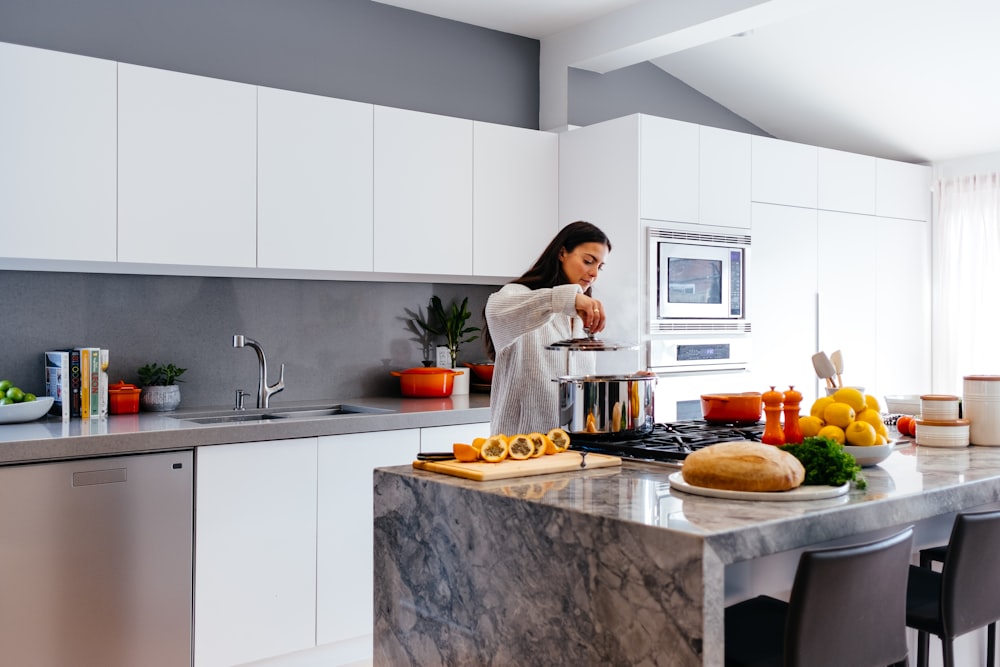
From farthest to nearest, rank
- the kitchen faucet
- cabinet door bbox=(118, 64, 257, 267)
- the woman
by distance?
the kitchen faucet, cabinet door bbox=(118, 64, 257, 267), the woman

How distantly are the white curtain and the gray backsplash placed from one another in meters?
2.89

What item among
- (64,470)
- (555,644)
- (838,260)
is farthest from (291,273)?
(838,260)

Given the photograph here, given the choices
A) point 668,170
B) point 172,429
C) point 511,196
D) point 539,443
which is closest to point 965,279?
point 668,170

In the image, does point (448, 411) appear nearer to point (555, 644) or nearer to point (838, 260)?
point (555, 644)

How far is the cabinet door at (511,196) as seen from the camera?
4117mm

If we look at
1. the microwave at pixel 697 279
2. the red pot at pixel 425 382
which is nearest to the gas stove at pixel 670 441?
the microwave at pixel 697 279

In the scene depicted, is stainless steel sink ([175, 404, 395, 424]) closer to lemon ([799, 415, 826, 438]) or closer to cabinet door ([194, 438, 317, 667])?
cabinet door ([194, 438, 317, 667])

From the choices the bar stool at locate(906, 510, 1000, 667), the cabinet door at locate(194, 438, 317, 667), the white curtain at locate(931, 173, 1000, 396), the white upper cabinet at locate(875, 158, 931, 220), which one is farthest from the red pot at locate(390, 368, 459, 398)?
the white curtain at locate(931, 173, 1000, 396)

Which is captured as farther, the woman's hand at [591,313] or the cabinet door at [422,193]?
the cabinet door at [422,193]

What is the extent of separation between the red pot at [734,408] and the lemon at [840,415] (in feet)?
1.74

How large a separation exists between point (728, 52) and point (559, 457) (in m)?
3.42

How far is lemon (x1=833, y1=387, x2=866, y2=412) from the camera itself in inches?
82.7

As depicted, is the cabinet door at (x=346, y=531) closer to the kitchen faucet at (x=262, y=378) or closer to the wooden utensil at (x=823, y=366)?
the kitchen faucet at (x=262, y=378)

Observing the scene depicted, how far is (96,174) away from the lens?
3.12m
